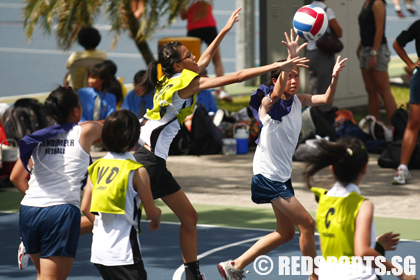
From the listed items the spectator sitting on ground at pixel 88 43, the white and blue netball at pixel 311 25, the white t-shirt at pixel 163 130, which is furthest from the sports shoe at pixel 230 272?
the spectator sitting on ground at pixel 88 43

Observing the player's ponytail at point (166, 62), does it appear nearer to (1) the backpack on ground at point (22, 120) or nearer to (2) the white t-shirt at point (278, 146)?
(2) the white t-shirt at point (278, 146)

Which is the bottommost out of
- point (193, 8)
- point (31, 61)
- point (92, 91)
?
point (31, 61)

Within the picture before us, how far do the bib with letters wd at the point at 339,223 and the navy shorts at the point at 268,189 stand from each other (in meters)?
1.42

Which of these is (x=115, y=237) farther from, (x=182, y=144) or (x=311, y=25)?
(x=182, y=144)

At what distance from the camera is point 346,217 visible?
12.1 feet

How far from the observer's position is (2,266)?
6137 millimetres

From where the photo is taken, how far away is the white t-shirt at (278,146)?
5312 mm

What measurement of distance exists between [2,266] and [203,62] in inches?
95.4

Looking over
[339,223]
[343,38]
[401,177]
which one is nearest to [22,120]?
[401,177]

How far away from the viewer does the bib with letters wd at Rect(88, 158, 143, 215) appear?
162 inches

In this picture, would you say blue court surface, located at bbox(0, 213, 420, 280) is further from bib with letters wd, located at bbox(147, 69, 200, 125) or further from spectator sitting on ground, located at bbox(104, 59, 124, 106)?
spectator sitting on ground, located at bbox(104, 59, 124, 106)

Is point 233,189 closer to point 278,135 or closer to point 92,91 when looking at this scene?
point 92,91

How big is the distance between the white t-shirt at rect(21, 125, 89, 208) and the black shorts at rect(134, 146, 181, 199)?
0.77 m

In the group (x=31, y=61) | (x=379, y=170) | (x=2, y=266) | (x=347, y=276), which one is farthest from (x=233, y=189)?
(x=31, y=61)
